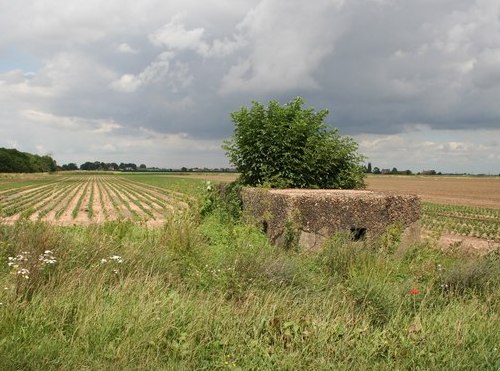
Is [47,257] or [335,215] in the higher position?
[335,215]

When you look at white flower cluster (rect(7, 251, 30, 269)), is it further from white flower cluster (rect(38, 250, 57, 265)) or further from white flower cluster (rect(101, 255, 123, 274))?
white flower cluster (rect(101, 255, 123, 274))

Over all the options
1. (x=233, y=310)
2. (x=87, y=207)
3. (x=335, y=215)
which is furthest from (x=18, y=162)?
(x=233, y=310)

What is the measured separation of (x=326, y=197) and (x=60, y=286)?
200 inches

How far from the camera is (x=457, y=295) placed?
5.65 metres

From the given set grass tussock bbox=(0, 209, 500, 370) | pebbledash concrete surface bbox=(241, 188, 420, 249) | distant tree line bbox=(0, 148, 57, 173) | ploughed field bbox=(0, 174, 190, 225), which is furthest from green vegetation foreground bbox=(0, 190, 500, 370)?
distant tree line bbox=(0, 148, 57, 173)

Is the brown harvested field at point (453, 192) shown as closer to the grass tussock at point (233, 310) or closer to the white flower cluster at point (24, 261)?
the grass tussock at point (233, 310)

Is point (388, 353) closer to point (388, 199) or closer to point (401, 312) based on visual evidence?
point (401, 312)

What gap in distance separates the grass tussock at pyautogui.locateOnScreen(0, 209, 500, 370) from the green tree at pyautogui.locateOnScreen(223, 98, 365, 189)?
15.9ft

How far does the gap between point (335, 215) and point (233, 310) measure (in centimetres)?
441

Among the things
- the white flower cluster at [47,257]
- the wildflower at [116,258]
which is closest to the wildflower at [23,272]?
the white flower cluster at [47,257]

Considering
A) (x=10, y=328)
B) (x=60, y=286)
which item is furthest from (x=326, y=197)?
(x=10, y=328)

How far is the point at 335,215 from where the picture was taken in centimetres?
855

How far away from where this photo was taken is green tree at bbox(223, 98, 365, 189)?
11453 millimetres

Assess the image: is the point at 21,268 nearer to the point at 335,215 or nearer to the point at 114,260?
the point at 114,260
